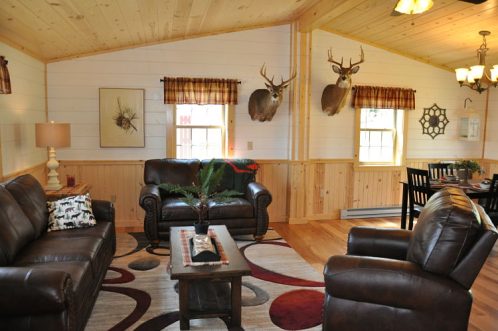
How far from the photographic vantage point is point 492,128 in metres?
6.62

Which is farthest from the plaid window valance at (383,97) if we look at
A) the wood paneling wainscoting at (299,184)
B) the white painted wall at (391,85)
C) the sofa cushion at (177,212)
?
the sofa cushion at (177,212)

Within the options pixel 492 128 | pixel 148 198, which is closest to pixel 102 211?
pixel 148 198

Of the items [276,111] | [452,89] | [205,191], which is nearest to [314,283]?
[205,191]

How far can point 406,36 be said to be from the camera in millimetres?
5543

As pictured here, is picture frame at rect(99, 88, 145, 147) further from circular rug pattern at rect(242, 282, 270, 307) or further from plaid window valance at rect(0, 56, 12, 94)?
circular rug pattern at rect(242, 282, 270, 307)

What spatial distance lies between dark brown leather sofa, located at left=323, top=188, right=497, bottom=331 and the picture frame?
12.4 ft

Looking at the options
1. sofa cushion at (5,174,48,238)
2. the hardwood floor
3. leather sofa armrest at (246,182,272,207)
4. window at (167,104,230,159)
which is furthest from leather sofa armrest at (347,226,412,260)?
window at (167,104,230,159)

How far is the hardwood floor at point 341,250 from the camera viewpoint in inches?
122

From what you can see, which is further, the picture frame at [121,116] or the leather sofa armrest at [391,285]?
the picture frame at [121,116]

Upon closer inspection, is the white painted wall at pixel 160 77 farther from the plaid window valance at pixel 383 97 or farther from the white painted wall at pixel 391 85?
the plaid window valance at pixel 383 97

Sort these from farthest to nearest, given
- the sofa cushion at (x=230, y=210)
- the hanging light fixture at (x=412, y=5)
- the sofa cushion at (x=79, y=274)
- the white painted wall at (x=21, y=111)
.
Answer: the sofa cushion at (x=230, y=210), the white painted wall at (x=21, y=111), the hanging light fixture at (x=412, y=5), the sofa cushion at (x=79, y=274)

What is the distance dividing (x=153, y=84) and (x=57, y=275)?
365cm

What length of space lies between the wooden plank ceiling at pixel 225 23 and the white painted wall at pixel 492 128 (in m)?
0.88

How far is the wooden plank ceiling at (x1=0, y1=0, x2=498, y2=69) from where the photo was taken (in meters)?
3.52
